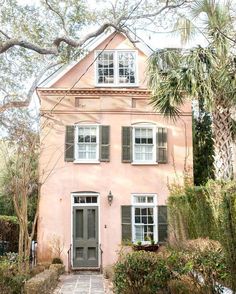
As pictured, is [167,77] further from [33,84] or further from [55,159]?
[55,159]

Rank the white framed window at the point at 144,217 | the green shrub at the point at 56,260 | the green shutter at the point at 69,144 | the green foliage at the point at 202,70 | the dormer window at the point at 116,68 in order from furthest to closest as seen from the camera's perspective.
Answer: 1. the dormer window at the point at 116,68
2. the green shutter at the point at 69,144
3. the white framed window at the point at 144,217
4. the green shrub at the point at 56,260
5. the green foliage at the point at 202,70

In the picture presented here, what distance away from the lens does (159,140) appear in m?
17.7

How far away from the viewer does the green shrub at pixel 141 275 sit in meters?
8.71

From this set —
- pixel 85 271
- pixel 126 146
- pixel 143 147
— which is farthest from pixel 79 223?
pixel 143 147

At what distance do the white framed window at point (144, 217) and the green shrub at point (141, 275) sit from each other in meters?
8.31

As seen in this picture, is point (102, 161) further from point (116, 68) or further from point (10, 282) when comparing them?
point (10, 282)

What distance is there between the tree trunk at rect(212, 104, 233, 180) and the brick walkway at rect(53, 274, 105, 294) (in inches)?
194

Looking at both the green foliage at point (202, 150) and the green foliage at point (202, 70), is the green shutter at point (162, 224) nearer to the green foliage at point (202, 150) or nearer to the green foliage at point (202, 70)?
the green foliage at point (202, 150)

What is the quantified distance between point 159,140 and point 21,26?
7981 mm

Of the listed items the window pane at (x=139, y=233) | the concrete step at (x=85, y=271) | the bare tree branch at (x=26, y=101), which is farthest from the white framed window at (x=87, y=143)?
the concrete step at (x=85, y=271)

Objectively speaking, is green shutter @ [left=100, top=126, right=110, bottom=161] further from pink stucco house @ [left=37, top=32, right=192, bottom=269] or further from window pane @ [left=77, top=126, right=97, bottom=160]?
window pane @ [left=77, top=126, right=97, bottom=160]

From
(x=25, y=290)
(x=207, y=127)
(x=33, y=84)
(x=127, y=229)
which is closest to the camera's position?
(x=25, y=290)

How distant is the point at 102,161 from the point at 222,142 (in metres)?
→ 5.44

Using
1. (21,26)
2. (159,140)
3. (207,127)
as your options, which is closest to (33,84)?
(21,26)
